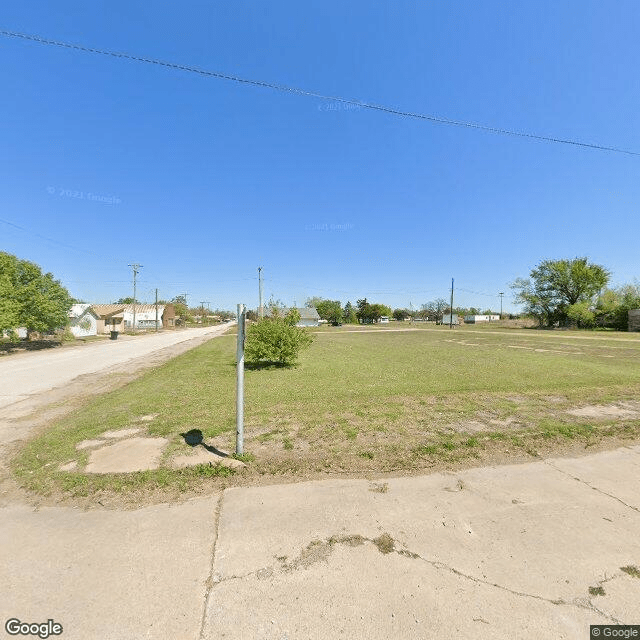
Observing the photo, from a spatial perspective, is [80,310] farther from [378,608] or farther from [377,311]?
[377,311]

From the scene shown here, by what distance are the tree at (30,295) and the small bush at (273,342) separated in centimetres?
1725

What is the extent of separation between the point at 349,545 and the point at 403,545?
44 centimetres

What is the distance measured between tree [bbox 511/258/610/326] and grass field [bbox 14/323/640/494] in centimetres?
6105

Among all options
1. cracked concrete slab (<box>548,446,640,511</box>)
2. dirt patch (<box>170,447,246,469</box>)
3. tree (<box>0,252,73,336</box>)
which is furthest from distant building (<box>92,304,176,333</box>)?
cracked concrete slab (<box>548,446,640,511</box>)

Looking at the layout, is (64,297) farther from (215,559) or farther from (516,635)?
(516,635)

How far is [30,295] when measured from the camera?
2144cm

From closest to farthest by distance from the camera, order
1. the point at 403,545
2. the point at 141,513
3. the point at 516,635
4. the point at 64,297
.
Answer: the point at 516,635 < the point at 403,545 < the point at 141,513 < the point at 64,297

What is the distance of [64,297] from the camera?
24484 millimetres

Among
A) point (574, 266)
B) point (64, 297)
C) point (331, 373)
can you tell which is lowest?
point (331, 373)

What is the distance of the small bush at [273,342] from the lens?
39.0ft

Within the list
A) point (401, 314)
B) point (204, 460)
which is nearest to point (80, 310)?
point (204, 460)

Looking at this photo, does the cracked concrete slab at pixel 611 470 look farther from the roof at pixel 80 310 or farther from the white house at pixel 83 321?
the roof at pixel 80 310

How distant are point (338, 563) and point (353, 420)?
3.35 meters

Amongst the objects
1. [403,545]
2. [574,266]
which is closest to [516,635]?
[403,545]
